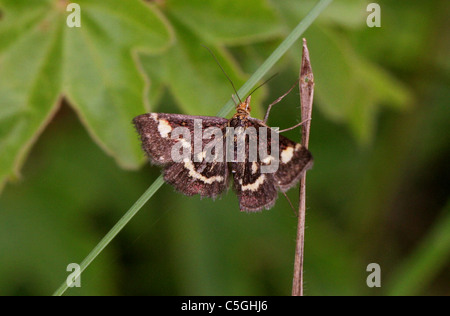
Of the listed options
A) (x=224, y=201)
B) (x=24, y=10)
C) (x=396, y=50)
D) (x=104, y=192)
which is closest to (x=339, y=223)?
(x=224, y=201)

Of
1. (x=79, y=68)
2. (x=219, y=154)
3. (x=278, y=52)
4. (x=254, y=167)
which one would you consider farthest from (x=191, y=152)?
(x=79, y=68)

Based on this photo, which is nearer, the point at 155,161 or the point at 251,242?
the point at 155,161

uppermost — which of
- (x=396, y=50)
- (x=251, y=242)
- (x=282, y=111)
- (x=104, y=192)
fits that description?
(x=396, y=50)

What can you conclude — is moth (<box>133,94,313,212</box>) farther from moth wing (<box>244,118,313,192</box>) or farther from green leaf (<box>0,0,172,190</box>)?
green leaf (<box>0,0,172,190</box>)

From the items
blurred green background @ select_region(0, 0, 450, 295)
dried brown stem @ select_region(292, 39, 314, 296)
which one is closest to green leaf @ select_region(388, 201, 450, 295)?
blurred green background @ select_region(0, 0, 450, 295)

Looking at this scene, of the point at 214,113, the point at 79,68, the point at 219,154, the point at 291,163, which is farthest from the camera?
the point at 214,113

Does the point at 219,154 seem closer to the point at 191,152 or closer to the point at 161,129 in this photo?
the point at 191,152
